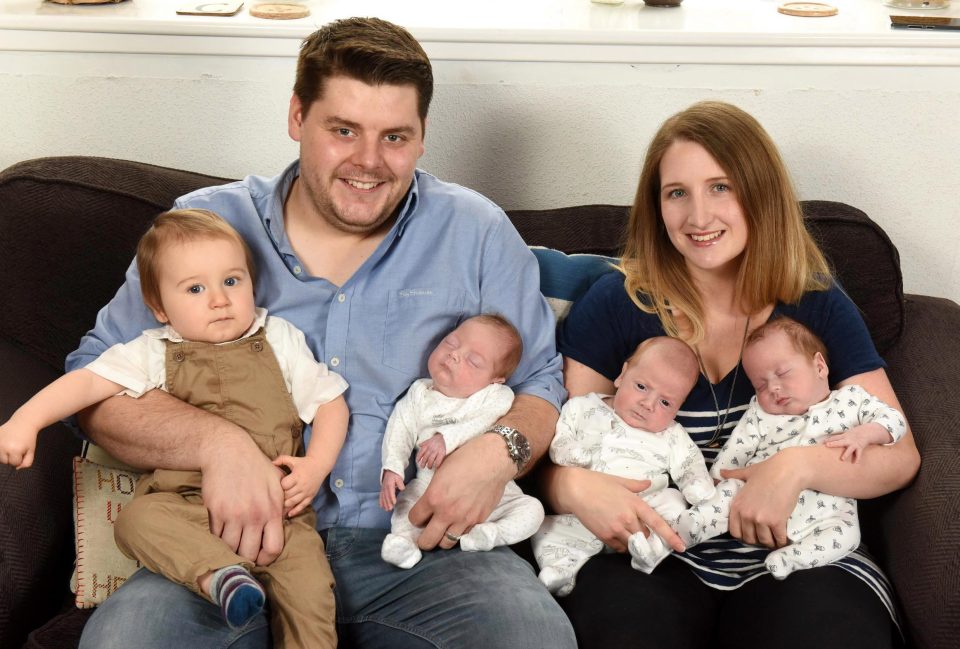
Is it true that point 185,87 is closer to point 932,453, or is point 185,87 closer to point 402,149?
point 402,149

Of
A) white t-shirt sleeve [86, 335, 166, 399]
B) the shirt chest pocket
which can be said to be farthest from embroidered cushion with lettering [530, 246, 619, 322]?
white t-shirt sleeve [86, 335, 166, 399]

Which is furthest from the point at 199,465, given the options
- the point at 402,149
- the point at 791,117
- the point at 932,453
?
the point at 791,117

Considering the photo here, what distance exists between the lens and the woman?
6.15 ft

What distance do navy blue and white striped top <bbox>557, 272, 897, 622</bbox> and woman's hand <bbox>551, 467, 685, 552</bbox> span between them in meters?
0.13

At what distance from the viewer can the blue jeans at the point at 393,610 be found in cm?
170

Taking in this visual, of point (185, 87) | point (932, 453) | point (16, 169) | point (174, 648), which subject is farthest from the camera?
point (185, 87)

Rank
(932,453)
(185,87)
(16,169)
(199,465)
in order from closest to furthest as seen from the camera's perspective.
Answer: (199,465), (932,453), (16,169), (185,87)

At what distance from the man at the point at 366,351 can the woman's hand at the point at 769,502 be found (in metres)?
0.41

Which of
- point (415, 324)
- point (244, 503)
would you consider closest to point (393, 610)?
point (244, 503)

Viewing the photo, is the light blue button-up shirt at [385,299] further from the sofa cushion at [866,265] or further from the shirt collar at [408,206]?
the sofa cushion at [866,265]

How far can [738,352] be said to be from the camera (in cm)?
217

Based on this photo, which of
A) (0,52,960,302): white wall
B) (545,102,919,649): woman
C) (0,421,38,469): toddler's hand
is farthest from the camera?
(0,52,960,302): white wall

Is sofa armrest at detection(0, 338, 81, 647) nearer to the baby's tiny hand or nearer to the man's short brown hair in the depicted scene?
the man's short brown hair

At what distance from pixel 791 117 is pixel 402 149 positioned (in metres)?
1.13
